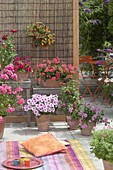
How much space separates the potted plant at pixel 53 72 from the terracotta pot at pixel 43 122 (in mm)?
616

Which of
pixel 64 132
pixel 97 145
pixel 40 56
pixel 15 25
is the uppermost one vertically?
pixel 15 25

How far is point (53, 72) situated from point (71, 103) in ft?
1.87

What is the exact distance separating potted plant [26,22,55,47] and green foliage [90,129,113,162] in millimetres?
3265

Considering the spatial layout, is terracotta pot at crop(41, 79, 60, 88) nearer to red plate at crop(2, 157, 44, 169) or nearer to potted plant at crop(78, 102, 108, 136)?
potted plant at crop(78, 102, 108, 136)

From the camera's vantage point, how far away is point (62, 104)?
23.4ft

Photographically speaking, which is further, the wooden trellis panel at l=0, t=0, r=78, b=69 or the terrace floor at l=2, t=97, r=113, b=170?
the wooden trellis panel at l=0, t=0, r=78, b=69

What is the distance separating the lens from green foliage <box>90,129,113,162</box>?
4246mm

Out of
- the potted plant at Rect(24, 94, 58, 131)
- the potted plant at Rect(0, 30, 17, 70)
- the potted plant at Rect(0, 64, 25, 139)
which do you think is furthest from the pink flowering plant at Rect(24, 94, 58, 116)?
the potted plant at Rect(0, 30, 17, 70)

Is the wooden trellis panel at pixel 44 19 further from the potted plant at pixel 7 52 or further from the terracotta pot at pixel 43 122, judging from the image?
the terracotta pot at pixel 43 122

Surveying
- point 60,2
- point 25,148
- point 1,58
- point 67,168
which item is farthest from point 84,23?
point 67,168

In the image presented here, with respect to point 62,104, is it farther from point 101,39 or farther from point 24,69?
point 101,39

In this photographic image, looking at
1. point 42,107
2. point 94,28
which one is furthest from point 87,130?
point 94,28

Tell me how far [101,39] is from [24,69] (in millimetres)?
6104

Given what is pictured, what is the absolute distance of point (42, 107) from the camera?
6.93m
